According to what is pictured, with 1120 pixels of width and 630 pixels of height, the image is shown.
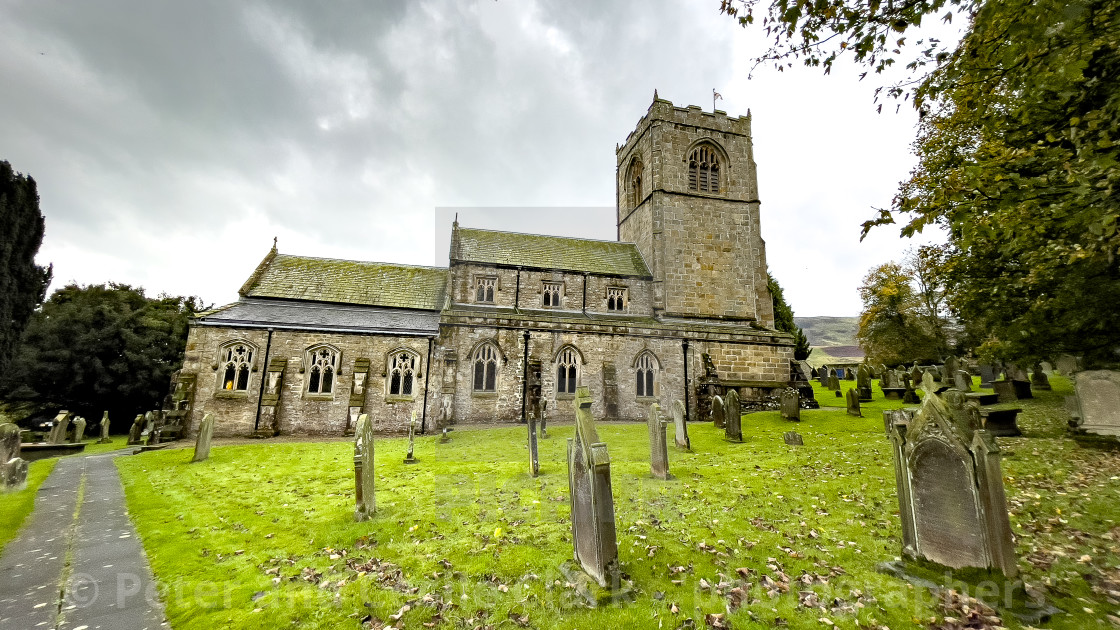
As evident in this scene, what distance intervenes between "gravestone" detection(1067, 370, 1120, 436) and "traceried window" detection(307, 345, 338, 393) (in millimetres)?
24496

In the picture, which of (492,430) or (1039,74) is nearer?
(1039,74)

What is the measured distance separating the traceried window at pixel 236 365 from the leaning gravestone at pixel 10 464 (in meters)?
7.35

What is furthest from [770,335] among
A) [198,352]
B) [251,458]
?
[198,352]

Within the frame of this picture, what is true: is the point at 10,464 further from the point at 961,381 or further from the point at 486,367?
the point at 961,381

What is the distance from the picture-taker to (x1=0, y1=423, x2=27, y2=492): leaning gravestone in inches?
386

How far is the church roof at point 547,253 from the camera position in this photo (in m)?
24.1

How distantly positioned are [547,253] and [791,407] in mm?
15479

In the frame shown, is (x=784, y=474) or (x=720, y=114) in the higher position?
(x=720, y=114)

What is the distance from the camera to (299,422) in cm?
1847

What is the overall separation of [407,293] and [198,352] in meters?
9.27

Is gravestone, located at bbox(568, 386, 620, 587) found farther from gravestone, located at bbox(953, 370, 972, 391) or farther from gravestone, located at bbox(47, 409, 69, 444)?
gravestone, located at bbox(47, 409, 69, 444)

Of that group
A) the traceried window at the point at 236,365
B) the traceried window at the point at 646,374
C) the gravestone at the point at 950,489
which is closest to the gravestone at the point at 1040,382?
the traceried window at the point at 646,374

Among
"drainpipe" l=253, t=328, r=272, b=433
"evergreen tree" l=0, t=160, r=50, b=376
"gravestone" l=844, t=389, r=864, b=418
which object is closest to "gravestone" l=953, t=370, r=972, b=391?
"gravestone" l=844, t=389, r=864, b=418

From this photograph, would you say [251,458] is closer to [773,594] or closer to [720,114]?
[773,594]
